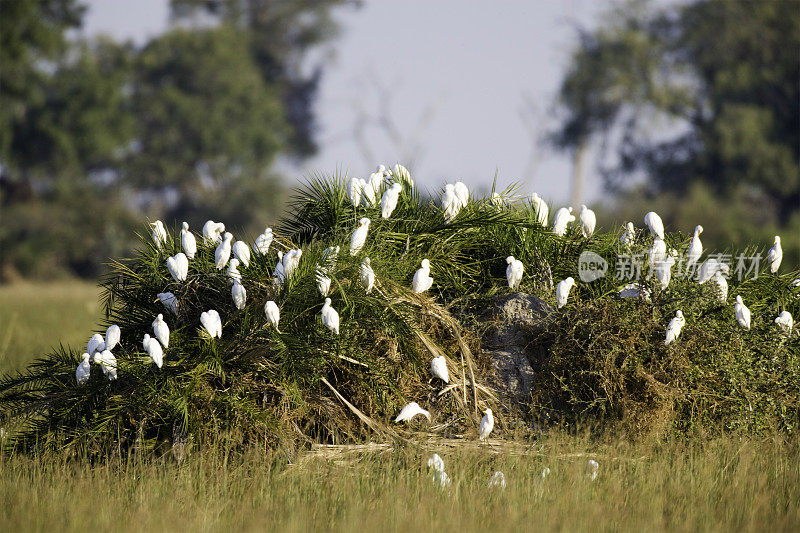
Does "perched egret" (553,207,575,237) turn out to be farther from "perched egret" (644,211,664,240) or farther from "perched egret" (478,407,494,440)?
"perched egret" (478,407,494,440)

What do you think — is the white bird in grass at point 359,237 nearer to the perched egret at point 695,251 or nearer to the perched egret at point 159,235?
the perched egret at point 159,235

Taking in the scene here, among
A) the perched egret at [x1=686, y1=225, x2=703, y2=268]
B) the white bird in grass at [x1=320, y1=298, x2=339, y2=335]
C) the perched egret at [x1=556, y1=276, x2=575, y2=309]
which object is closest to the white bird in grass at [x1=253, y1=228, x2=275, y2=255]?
the white bird in grass at [x1=320, y1=298, x2=339, y2=335]

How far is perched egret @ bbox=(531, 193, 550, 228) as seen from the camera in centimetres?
628

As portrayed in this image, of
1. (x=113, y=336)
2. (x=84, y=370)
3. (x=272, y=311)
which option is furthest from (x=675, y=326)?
(x=84, y=370)

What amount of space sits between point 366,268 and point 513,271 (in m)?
1.11

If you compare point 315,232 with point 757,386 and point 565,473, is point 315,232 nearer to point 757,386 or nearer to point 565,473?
point 565,473

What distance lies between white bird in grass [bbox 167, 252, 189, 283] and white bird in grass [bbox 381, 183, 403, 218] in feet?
4.22

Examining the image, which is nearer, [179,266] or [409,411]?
[409,411]

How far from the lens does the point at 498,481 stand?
442 centimetres

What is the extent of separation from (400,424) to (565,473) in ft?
3.43

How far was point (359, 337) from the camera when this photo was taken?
16.9 ft

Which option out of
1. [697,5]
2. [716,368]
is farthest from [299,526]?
[697,5]

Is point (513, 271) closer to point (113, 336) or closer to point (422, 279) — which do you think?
point (422, 279)

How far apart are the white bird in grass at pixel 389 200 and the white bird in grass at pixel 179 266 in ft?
4.22
